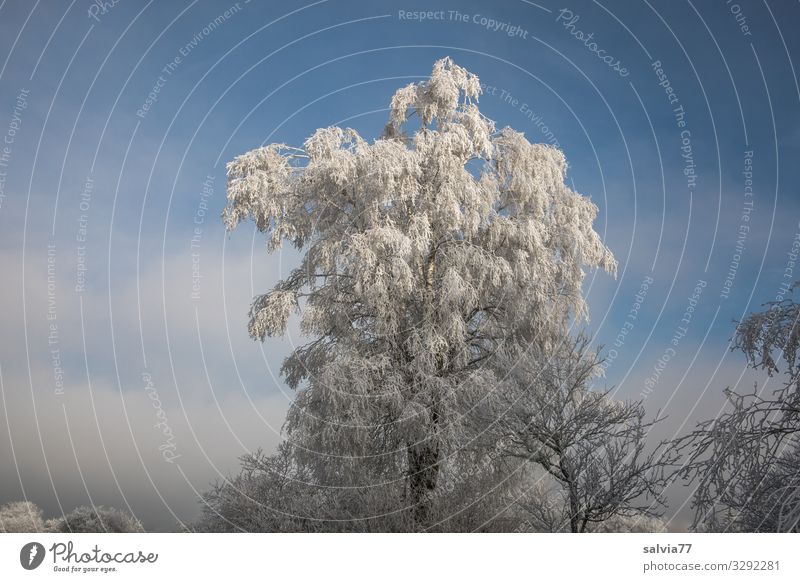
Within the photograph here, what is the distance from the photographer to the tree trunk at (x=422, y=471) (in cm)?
1688

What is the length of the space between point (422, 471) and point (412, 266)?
4.60m

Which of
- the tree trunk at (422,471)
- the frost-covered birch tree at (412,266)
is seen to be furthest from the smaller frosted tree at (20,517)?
the tree trunk at (422,471)

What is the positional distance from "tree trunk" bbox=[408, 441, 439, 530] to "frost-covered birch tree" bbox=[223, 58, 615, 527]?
0.10 feet

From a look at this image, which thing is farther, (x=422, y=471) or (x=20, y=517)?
(x=20, y=517)

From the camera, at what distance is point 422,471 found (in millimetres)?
17250

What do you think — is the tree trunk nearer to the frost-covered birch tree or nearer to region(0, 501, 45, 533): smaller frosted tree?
the frost-covered birch tree

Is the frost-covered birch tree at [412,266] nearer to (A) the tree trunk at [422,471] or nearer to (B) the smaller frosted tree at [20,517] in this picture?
(A) the tree trunk at [422,471]

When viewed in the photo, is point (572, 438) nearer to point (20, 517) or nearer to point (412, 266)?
point (412, 266)

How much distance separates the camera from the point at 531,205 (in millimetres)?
19672

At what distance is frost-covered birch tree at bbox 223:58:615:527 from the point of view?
55.2 feet

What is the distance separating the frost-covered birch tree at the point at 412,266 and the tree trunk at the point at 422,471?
0.10ft

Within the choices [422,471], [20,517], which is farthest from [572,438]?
[20,517]
